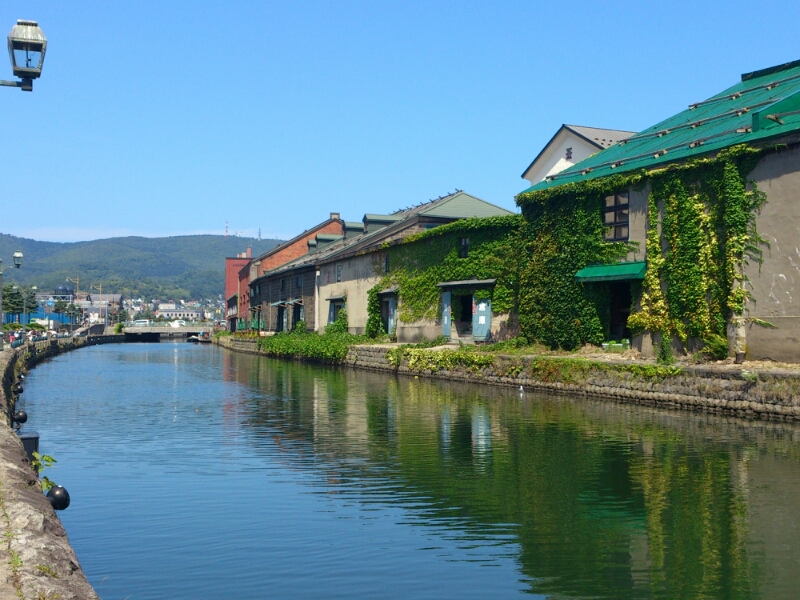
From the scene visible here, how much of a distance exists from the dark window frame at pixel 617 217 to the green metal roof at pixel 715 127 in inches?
43.4

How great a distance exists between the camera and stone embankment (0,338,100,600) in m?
6.38

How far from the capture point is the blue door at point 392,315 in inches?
2082

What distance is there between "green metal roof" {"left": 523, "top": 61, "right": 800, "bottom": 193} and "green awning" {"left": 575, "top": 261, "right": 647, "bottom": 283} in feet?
12.5

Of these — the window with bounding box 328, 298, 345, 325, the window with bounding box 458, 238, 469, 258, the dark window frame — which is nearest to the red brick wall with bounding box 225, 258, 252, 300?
the window with bounding box 328, 298, 345, 325

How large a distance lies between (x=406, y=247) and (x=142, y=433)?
102 ft

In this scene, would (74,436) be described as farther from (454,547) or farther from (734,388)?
(734,388)

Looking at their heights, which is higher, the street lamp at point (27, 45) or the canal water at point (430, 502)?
the street lamp at point (27, 45)

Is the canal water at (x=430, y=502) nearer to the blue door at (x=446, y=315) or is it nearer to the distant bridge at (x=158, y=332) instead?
the blue door at (x=446, y=315)

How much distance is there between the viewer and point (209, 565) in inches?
406

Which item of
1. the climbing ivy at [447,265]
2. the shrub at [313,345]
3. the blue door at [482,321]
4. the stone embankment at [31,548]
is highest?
the climbing ivy at [447,265]

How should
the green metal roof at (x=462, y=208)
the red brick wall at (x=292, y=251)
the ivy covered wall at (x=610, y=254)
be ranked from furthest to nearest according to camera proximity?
the red brick wall at (x=292, y=251) < the green metal roof at (x=462, y=208) < the ivy covered wall at (x=610, y=254)

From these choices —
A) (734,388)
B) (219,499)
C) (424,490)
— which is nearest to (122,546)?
(219,499)

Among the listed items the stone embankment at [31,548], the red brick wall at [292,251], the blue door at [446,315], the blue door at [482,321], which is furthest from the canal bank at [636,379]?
the red brick wall at [292,251]

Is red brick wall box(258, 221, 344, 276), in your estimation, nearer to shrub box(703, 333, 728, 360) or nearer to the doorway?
the doorway
